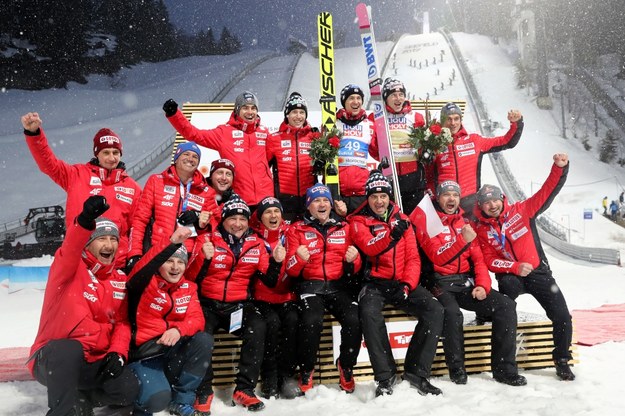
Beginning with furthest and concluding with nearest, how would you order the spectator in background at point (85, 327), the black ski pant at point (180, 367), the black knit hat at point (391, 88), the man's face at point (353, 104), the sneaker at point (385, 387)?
the black knit hat at point (391, 88) < the man's face at point (353, 104) < the sneaker at point (385, 387) < the black ski pant at point (180, 367) < the spectator in background at point (85, 327)

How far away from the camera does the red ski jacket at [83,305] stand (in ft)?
10.6

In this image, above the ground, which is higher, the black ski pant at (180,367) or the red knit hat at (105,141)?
the red knit hat at (105,141)

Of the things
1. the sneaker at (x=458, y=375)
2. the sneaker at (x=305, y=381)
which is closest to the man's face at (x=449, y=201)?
the sneaker at (x=458, y=375)

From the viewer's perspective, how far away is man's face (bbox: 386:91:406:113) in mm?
5749

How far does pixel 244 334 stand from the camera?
3.94m

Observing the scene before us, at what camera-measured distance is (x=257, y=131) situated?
5504mm

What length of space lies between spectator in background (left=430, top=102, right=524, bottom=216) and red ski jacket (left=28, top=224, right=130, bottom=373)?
348 cm

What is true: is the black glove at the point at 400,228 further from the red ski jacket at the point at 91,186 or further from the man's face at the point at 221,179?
the red ski jacket at the point at 91,186

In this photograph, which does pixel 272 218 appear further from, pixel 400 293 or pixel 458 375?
pixel 458 375

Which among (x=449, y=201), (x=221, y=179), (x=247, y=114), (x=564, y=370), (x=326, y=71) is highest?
(x=326, y=71)

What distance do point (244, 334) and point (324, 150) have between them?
204 centimetres

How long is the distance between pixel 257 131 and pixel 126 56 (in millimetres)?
58392

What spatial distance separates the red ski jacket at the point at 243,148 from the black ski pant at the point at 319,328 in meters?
1.40

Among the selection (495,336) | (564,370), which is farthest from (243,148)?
(564,370)
